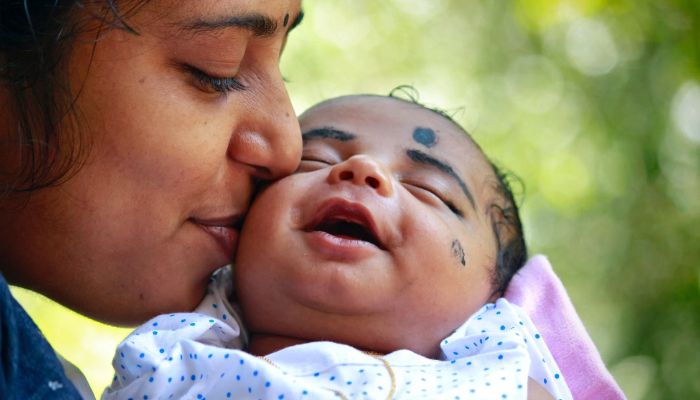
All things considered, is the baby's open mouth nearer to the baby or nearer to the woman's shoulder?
the baby

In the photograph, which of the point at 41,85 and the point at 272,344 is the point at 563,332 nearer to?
the point at 272,344

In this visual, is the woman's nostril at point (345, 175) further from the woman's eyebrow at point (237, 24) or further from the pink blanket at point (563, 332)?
the pink blanket at point (563, 332)

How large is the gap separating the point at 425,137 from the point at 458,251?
25 centimetres

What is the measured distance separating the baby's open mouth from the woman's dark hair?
1.39 feet

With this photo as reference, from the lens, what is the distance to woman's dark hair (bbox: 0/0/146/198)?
4.31 feet

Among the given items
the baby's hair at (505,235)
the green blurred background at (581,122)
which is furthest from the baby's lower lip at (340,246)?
the green blurred background at (581,122)

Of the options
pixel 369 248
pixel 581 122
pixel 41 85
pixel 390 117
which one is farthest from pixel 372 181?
pixel 581 122

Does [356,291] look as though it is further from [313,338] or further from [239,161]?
[239,161]

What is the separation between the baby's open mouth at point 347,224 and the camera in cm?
161

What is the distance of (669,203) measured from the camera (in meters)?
3.57

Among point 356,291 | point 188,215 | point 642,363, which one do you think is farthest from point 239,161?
point 642,363

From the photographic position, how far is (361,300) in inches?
61.0

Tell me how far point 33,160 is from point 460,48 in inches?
114

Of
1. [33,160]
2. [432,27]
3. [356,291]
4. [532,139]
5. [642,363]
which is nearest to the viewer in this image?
[33,160]
